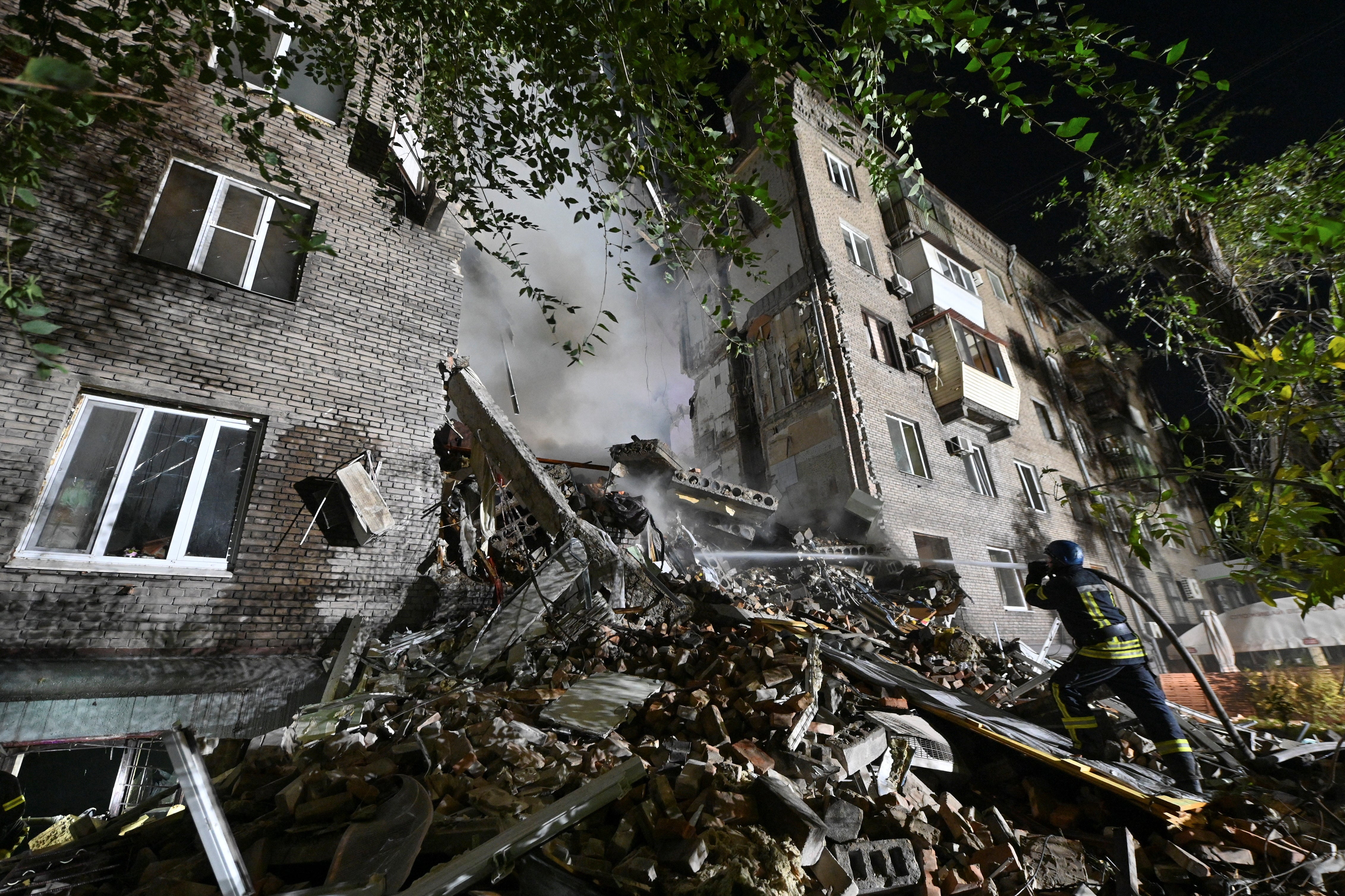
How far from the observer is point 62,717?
400 cm

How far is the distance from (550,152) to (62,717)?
5818 millimetres

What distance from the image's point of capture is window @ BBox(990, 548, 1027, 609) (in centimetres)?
1234

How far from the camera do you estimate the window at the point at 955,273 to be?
52.7ft

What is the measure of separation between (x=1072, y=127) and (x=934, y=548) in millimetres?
10950

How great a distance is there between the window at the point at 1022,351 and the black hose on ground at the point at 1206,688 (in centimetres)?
1672

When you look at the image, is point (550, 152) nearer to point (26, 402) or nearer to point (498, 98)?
point (498, 98)

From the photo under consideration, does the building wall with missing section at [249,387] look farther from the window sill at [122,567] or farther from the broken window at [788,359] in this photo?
the broken window at [788,359]

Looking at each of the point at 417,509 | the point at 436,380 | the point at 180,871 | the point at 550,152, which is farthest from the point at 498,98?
the point at 180,871

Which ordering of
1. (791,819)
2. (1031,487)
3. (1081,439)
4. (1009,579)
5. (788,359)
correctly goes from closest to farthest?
1. (791,819)
2. (1009,579)
3. (788,359)
4. (1031,487)
5. (1081,439)

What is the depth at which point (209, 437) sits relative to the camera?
526cm

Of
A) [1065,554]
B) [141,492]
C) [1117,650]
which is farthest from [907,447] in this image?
[141,492]

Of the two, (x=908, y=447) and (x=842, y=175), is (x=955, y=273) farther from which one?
(x=908, y=447)

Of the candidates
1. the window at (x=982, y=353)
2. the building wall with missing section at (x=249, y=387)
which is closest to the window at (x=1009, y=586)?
the window at (x=982, y=353)

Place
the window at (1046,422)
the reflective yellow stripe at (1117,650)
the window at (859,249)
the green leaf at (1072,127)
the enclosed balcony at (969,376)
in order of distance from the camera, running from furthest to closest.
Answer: the window at (1046,422) < the window at (859,249) < the enclosed balcony at (969,376) < the reflective yellow stripe at (1117,650) < the green leaf at (1072,127)
